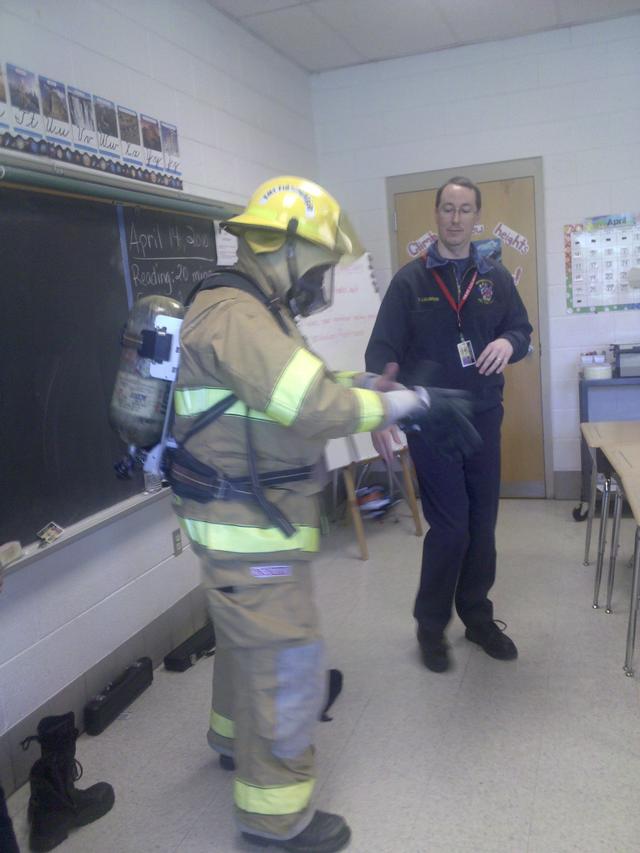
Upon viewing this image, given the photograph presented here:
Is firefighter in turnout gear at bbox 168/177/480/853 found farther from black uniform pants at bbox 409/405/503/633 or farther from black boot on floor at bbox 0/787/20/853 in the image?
black uniform pants at bbox 409/405/503/633

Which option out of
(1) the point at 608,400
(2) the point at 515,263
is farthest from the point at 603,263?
(1) the point at 608,400

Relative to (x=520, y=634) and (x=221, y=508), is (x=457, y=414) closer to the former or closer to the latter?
(x=221, y=508)

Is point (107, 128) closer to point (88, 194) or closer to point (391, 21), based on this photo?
point (88, 194)

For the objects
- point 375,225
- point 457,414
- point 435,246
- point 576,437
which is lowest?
point 576,437

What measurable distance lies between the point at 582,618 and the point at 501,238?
245 centimetres

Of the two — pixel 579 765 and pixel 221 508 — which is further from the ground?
pixel 221 508

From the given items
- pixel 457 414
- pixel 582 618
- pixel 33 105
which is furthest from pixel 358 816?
pixel 33 105

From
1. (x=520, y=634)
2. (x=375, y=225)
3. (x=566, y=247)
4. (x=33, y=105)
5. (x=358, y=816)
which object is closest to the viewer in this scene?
(x=358, y=816)

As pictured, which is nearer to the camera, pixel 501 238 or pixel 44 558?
pixel 44 558

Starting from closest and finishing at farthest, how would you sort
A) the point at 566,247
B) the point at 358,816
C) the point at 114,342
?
the point at 358,816 → the point at 114,342 → the point at 566,247

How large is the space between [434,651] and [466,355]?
105cm

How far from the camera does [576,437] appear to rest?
456 centimetres

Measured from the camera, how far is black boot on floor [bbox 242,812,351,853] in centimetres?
179

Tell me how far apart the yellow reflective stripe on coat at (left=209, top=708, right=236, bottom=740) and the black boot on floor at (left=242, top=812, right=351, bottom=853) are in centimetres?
30
